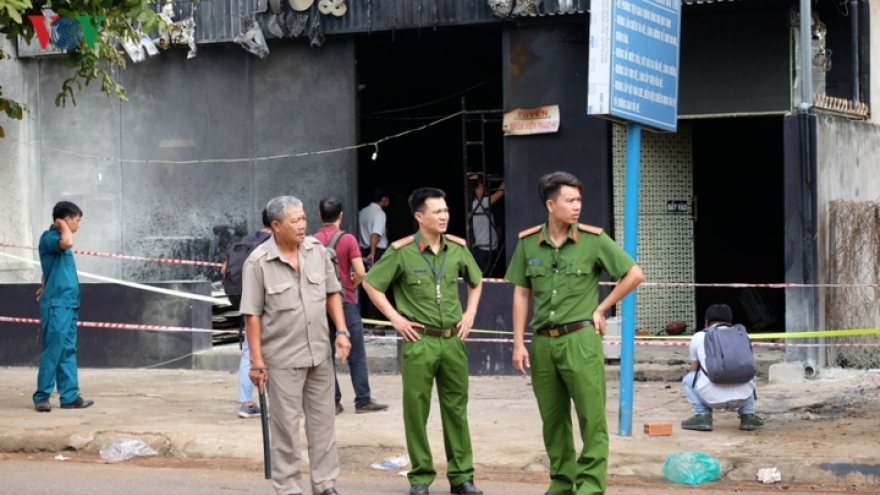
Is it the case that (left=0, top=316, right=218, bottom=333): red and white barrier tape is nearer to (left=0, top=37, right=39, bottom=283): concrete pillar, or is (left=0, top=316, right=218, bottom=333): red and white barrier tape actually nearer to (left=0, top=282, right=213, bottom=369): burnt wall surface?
(left=0, top=282, right=213, bottom=369): burnt wall surface

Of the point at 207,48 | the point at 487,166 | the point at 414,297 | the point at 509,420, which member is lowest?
the point at 509,420

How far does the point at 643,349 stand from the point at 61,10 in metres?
7.37

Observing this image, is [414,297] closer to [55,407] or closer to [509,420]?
[509,420]

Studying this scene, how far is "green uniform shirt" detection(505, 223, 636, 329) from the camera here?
25.6ft

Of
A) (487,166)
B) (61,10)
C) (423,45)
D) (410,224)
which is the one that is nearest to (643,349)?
(487,166)

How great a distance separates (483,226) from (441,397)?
777cm

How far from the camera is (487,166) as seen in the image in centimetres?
1705

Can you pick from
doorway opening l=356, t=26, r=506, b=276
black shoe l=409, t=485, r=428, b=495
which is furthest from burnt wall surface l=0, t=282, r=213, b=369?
black shoe l=409, t=485, r=428, b=495

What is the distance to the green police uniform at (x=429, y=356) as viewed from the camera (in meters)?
8.30

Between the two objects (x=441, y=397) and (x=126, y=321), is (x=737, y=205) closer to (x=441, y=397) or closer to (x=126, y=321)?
(x=126, y=321)

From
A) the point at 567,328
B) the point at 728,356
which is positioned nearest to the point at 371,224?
the point at 728,356

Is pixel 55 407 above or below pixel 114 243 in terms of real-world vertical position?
below

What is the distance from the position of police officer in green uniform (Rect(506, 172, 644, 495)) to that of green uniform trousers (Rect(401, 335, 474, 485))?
0.50m

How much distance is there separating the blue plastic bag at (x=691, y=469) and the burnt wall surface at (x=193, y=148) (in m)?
7.24
